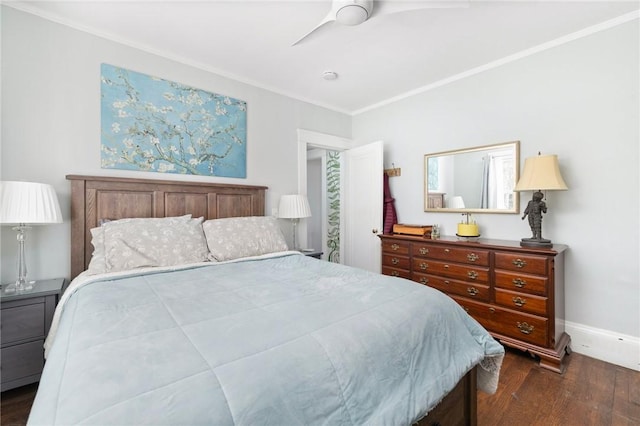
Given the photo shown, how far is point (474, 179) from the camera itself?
117 inches

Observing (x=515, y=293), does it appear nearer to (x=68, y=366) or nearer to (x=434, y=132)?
(x=434, y=132)

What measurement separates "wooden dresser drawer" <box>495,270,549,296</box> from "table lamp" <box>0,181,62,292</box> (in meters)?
3.28

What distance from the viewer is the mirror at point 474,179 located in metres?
2.73

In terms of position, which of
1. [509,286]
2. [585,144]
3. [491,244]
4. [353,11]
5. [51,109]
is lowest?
[509,286]

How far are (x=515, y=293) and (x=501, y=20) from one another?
2.13 meters

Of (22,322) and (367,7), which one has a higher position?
(367,7)

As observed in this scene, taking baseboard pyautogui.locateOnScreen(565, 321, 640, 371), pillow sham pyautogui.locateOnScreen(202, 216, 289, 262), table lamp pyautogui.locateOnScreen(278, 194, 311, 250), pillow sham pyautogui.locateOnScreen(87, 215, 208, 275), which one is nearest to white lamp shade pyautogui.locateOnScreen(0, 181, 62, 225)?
pillow sham pyautogui.locateOnScreen(87, 215, 208, 275)

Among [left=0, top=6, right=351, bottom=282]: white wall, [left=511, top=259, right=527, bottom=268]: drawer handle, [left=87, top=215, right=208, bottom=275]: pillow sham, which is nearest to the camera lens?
[left=87, top=215, right=208, bottom=275]: pillow sham

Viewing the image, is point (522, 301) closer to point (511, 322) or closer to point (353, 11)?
point (511, 322)

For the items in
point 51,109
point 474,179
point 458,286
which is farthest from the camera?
point 474,179

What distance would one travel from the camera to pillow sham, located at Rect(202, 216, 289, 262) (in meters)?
2.33

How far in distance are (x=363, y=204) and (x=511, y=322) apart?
2.09m

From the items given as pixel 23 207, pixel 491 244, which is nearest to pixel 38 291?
pixel 23 207

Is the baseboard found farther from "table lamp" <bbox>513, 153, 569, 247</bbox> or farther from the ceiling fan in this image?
the ceiling fan
